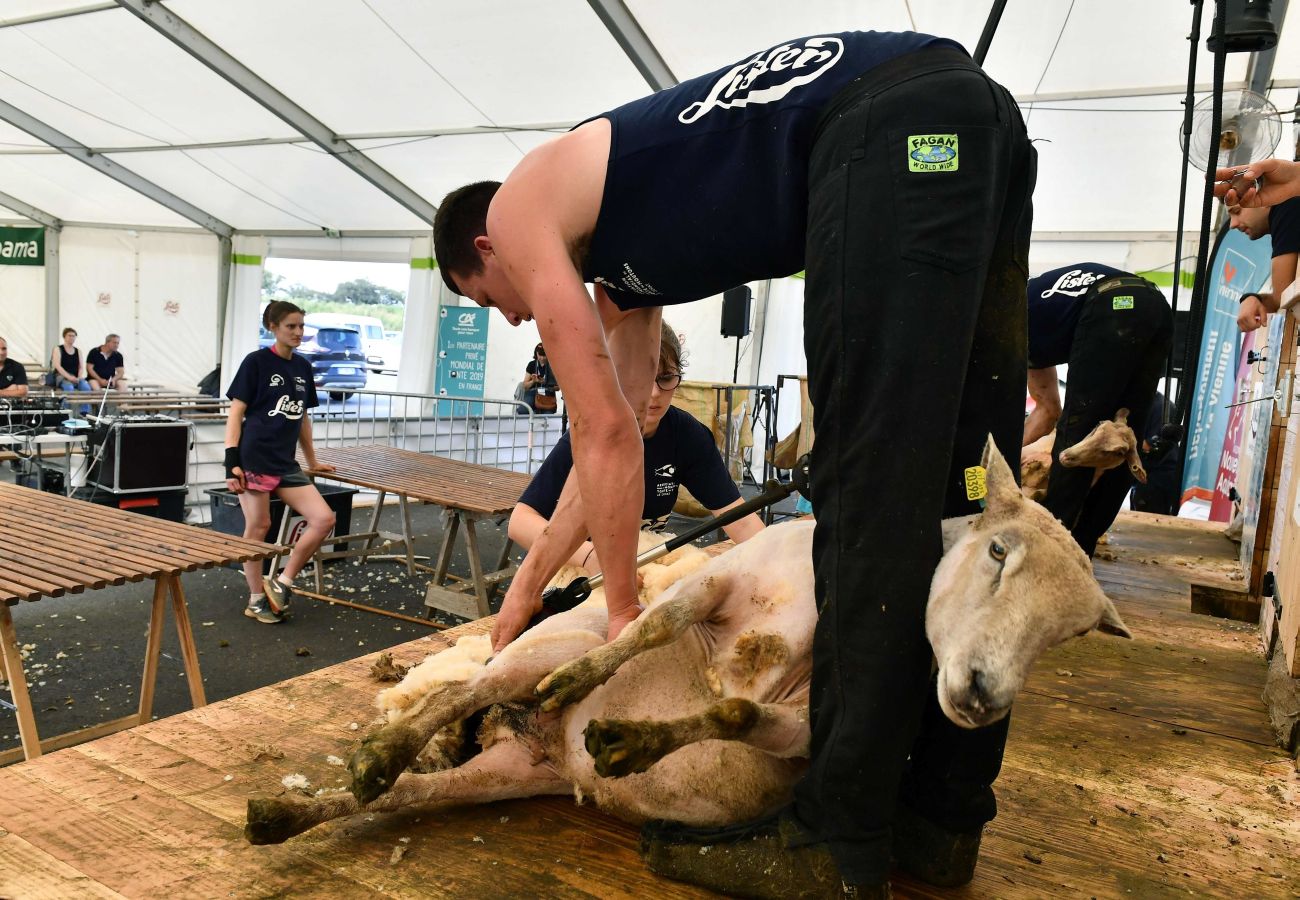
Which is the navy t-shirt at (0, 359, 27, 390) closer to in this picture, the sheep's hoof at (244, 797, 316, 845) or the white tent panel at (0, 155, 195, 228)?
the white tent panel at (0, 155, 195, 228)

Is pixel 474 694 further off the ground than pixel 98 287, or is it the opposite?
pixel 98 287

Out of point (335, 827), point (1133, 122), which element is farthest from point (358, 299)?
point (335, 827)

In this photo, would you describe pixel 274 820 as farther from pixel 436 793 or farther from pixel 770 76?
pixel 770 76

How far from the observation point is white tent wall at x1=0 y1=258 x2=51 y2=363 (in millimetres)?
14305

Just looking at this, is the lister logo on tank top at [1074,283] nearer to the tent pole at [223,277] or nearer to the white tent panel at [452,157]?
the white tent panel at [452,157]

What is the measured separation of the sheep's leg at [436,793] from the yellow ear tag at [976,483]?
3.11 ft

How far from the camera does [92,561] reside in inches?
116

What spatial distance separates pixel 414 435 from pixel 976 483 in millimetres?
8029

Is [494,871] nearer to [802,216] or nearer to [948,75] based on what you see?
[802,216]

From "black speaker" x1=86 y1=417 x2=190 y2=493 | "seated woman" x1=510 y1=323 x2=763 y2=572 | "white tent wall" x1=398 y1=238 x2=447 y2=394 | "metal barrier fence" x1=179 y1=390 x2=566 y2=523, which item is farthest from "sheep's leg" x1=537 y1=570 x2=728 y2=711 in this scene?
"white tent wall" x1=398 y1=238 x2=447 y2=394

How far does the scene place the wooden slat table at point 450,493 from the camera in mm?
4980

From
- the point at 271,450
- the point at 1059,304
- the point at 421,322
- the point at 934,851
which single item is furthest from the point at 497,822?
the point at 421,322

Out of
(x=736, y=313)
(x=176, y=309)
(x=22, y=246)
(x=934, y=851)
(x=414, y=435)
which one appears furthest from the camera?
(x=22, y=246)

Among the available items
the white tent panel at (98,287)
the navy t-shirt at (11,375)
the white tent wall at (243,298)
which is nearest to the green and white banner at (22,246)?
the white tent panel at (98,287)
